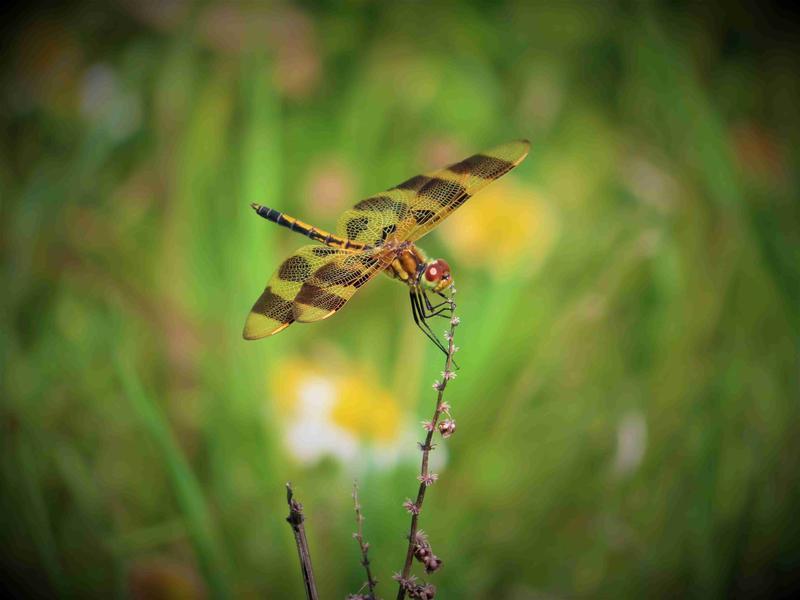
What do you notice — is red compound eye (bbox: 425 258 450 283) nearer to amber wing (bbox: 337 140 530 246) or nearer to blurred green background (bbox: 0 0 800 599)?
amber wing (bbox: 337 140 530 246)

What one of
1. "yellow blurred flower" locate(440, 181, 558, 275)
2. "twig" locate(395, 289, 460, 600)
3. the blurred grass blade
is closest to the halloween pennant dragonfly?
"twig" locate(395, 289, 460, 600)

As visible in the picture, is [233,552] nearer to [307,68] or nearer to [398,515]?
[398,515]

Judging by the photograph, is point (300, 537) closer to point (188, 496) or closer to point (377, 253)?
point (377, 253)

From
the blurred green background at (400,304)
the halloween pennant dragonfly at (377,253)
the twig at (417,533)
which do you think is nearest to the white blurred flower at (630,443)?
the blurred green background at (400,304)

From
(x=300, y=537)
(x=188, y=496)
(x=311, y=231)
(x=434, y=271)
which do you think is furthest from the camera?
(x=188, y=496)

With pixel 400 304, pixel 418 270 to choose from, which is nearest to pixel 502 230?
pixel 400 304

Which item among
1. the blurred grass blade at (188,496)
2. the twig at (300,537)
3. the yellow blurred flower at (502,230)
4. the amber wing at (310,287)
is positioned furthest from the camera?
the yellow blurred flower at (502,230)

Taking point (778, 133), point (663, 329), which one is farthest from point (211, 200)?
point (778, 133)

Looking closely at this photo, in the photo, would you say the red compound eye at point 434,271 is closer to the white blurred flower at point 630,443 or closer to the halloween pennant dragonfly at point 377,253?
the halloween pennant dragonfly at point 377,253
